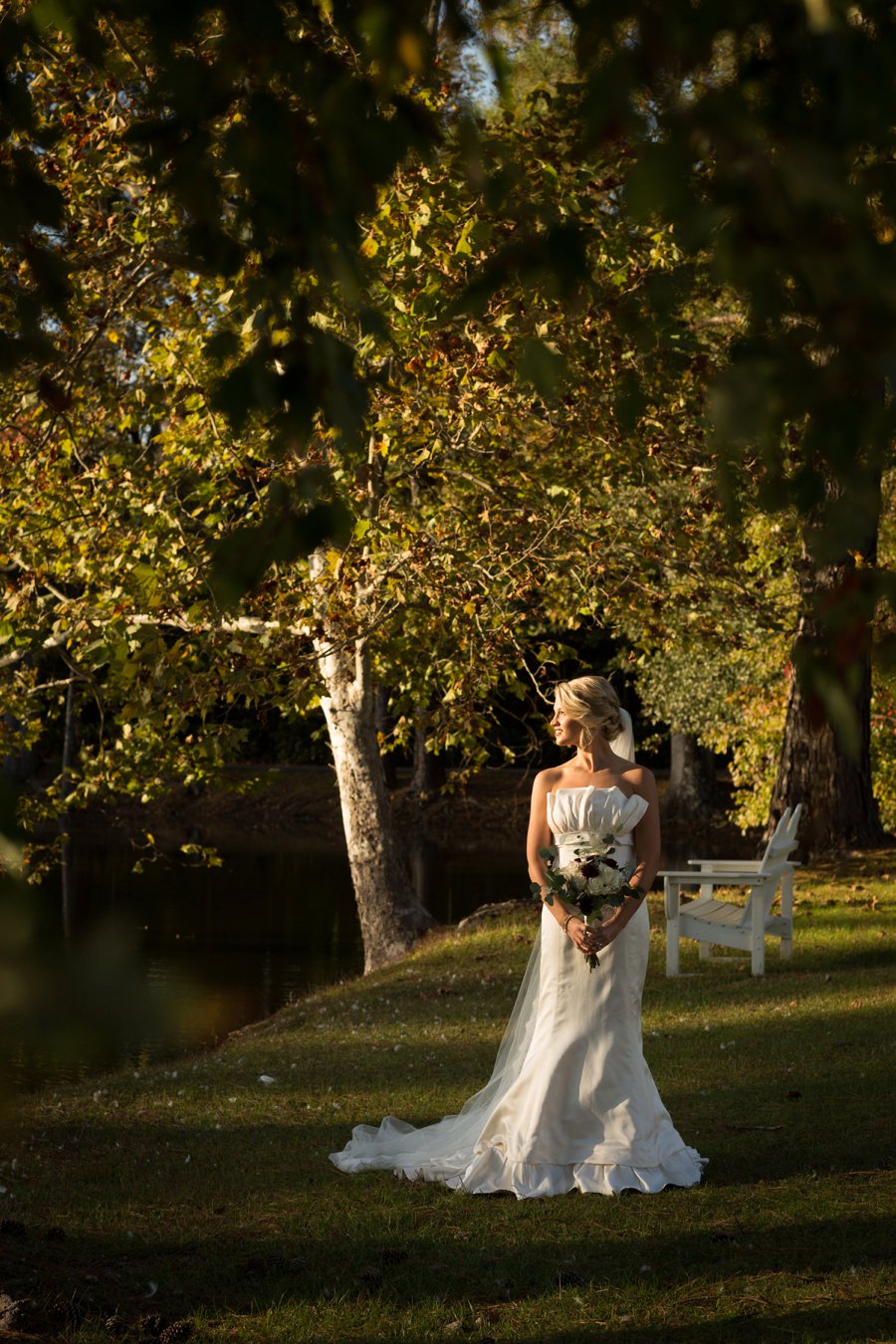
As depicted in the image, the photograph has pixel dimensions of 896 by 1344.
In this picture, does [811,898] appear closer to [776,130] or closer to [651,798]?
[651,798]

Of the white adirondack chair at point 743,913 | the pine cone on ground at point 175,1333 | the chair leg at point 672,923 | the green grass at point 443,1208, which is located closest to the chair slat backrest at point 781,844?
the white adirondack chair at point 743,913

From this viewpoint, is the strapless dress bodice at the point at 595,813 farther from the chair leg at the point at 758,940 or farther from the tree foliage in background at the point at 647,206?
the chair leg at the point at 758,940

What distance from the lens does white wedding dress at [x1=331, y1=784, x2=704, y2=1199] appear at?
676 cm

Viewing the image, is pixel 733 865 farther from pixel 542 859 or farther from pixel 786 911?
pixel 542 859

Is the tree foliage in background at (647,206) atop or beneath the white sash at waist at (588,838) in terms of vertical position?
atop

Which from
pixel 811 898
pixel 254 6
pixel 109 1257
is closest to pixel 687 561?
pixel 811 898

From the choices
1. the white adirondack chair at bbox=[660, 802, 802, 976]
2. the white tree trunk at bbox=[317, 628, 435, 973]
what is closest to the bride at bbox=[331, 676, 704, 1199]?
the white adirondack chair at bbox=[660, 802, 802, 976]

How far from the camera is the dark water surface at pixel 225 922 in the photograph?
14078mm

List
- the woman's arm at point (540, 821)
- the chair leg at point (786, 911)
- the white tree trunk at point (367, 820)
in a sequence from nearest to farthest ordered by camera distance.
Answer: the woman's arm at point (540, 821) → the chair leg at point (786, 911) → the white tree trunk at point (367, 820)

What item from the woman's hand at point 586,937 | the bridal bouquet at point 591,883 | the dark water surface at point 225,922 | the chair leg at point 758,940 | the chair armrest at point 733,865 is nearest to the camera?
the woman's hand at point 586,937

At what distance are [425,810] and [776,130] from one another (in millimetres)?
33230

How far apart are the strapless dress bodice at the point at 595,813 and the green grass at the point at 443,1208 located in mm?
1618

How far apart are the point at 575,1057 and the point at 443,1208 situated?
0.95m

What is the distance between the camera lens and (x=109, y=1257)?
19.2 feet
